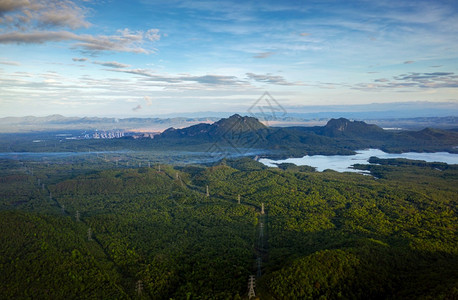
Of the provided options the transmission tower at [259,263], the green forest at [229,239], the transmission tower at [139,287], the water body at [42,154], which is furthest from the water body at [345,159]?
the transmission tower at [139,287]

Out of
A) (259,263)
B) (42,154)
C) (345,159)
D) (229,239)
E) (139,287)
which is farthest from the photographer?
(42,154)

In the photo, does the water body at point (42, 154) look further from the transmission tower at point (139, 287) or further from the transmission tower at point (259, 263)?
the transmission tower at point (259, 263)

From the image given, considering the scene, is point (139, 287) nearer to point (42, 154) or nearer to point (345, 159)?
point (345, 159)

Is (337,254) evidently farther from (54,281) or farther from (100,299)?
(54,281)

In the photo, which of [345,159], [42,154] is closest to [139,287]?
[345,159]

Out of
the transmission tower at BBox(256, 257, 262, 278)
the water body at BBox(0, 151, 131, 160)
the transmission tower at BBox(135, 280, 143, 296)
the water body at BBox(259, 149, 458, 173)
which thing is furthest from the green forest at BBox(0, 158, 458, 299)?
the water body at BBox(0, 151, 131, 160)

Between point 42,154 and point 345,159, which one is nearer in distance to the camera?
point 345,159

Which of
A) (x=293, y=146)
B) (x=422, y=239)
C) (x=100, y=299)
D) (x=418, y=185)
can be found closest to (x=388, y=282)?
(x=422, y=239)

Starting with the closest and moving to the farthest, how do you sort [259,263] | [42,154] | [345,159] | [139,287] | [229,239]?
[139,287] → [259,263] → [229,239] → [345,159] → [42,154]

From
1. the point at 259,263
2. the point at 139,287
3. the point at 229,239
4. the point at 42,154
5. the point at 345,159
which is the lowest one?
the point at 345,159
